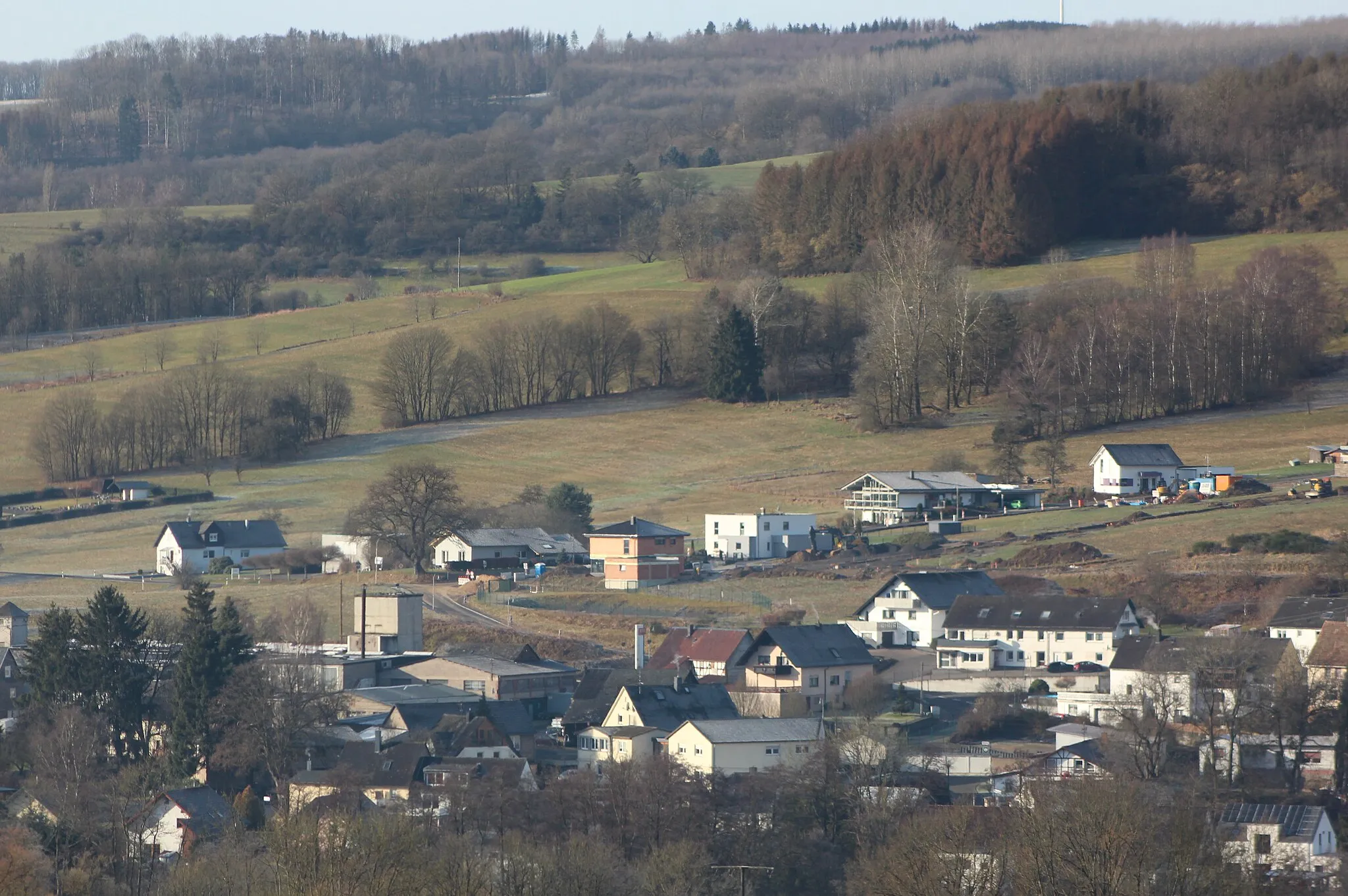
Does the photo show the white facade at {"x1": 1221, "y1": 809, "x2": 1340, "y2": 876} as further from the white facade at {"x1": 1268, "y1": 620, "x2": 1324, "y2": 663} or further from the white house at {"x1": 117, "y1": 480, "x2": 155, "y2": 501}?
the white house at {"x1": 117, "y1": 480, "x2": 155, "y2": 501}

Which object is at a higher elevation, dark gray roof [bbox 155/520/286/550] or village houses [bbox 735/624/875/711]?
village houses [bbox 735/624/875/711]

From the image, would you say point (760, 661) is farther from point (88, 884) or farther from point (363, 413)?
point (363, 413)

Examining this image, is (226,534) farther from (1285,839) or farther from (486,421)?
(1285,839)

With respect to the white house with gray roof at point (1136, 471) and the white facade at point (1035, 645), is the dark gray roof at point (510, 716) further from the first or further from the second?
the white house with gray roof at point (1136, 471)

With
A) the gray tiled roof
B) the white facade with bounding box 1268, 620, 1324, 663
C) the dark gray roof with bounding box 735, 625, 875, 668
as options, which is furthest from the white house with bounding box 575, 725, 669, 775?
the white facade with bounding box 1268, 620, 1324, 663

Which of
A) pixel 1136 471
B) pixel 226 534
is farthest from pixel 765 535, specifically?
pixel 226 534

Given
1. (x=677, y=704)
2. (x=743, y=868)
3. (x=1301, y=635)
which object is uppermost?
(x=1301, y=635)

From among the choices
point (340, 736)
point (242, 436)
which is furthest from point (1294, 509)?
point (242, 436)
